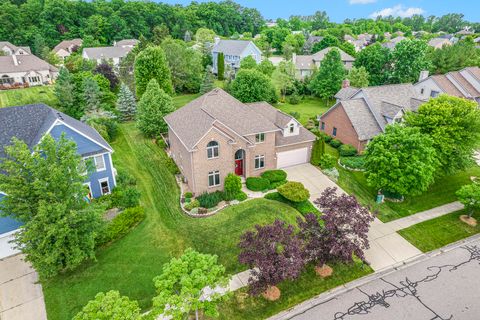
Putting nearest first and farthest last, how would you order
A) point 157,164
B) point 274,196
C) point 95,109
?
point 274,196 → point 157,164 → point 95,109

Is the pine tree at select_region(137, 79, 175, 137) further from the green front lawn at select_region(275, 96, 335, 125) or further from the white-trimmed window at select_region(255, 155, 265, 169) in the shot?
the green front lawn at select_region(275, 96, 335, 125)

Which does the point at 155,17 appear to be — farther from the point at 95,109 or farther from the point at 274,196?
the point at 274,196

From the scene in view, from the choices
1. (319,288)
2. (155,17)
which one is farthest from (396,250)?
(155,17)

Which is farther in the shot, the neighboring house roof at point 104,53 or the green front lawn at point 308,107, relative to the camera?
the neighboring house roof at point 104,53

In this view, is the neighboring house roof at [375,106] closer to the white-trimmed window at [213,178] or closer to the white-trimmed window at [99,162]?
the white-trimmed window at [213,178]

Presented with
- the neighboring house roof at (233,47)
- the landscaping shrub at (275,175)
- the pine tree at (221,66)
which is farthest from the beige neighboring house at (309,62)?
the landscaping shrub at (275,175)
